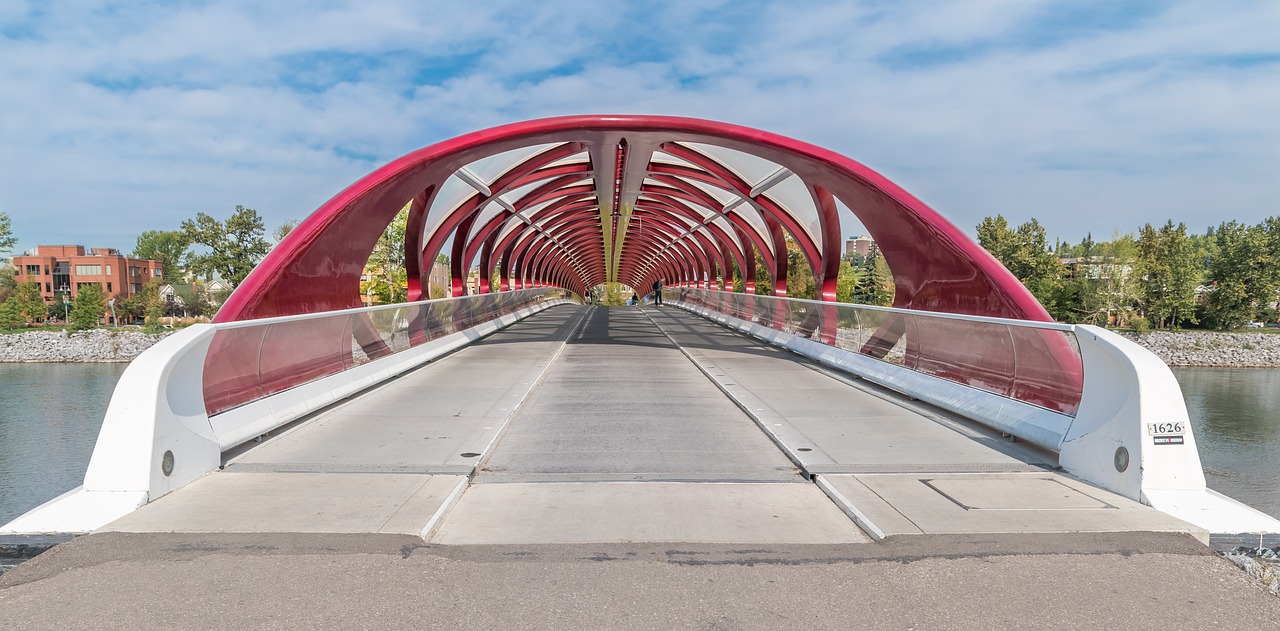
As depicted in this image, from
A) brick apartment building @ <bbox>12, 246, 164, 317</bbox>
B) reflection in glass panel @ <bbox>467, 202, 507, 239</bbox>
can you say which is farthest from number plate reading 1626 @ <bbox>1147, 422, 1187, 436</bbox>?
brick apartment building @ <bbox>12, 246, 164, 317</bbox>

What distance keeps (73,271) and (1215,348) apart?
111821mm

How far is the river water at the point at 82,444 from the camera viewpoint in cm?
805

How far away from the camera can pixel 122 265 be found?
3447 inches

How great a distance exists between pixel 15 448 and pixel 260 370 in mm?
6015

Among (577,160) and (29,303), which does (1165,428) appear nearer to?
(577,160)

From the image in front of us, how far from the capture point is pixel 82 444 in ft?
34.0

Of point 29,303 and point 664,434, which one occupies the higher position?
point 664,434

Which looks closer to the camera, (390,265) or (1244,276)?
(1244,276)

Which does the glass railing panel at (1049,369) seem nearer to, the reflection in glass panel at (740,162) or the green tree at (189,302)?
the reflection in glass panel at (740,162)

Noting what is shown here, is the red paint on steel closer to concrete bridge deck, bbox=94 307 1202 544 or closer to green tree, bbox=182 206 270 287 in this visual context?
concrete bridge deck, bbox=94 307 1202 544

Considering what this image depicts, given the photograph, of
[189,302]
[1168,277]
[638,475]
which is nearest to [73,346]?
[189,302]

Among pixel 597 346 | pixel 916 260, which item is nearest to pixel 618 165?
pixel 597 346

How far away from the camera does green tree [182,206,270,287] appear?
192 ft

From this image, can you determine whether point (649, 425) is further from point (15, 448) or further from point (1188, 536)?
point (15, 448)
